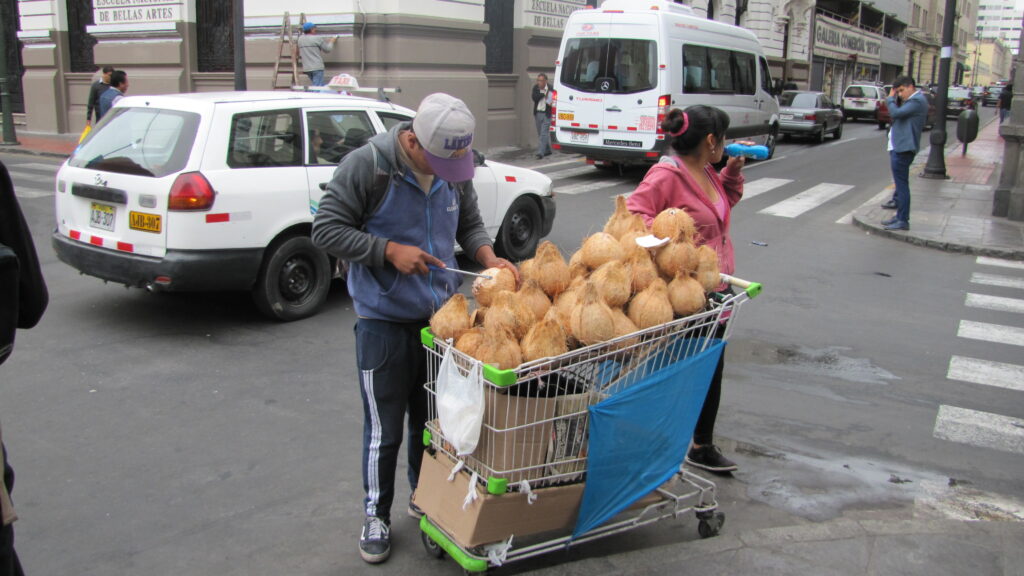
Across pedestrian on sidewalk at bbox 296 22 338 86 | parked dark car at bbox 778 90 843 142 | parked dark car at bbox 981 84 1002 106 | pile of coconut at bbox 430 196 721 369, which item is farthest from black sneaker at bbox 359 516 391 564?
parked dark car at bbox 981 84 1002 106

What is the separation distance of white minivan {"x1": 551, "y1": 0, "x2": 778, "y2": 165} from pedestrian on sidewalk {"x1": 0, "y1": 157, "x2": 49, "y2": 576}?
13327 mm

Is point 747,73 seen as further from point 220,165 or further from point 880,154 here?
point 220,165

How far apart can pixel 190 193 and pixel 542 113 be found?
14266mm

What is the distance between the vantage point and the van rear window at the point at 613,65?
49.5 feet

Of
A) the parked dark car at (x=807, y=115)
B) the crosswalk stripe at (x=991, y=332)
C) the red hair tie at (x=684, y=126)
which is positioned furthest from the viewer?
the parked dark car at (x=807, y=115)

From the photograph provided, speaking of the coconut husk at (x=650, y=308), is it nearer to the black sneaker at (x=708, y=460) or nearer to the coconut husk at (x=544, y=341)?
the coconut husk at (x=544, y=341)

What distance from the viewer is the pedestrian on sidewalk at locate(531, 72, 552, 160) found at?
19312mm

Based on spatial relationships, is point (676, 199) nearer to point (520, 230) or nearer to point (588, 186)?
point (520, 230)

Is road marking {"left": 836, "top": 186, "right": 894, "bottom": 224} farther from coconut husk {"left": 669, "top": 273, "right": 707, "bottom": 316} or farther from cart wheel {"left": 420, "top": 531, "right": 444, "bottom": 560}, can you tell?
cart wheel {"left": 420, "top": 531, "right": 444, "bottom": 560}

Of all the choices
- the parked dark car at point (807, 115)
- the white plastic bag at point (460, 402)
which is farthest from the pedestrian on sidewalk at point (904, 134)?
the parked dark car at point (807, 115)

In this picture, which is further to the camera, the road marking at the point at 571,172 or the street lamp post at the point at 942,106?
the street lamp post at the point at 942,106

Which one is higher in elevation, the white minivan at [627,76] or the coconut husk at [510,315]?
the white minivan at [627,76]

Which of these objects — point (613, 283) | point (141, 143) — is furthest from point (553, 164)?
point (613, 283)

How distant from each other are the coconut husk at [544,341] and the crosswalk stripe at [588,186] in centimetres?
1145
